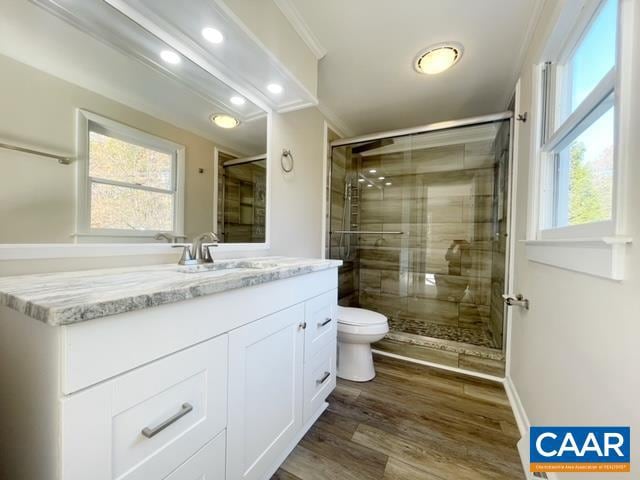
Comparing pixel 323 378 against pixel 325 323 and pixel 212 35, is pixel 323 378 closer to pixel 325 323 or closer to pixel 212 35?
pixel 325 323

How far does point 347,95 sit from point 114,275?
6.79ft

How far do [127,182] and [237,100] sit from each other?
0.82m

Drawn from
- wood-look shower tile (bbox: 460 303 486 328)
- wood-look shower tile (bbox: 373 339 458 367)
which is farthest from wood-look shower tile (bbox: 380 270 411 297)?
wood-look shower tile (bbox: 373 339 458 367)

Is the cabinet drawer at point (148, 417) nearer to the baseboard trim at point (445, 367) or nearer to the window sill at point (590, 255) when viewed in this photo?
the window sill at point (590, 255)

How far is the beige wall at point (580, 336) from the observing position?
65cm

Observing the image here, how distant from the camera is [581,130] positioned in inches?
39.9

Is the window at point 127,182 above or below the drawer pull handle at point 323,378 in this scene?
above

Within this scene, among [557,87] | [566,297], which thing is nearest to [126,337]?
[566,297]

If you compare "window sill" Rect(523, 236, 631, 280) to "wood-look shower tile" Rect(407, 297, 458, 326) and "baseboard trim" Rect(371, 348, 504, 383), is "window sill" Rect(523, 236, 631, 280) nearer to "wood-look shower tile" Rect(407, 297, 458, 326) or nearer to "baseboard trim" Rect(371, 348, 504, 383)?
"baseboard trim" Rect(371, 348, 504, 383)

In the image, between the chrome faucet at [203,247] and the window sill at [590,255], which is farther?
the chrome faucet at [203,247]

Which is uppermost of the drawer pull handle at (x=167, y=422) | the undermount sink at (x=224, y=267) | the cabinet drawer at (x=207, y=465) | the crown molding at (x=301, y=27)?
the crown molding at (x=301, y=27)

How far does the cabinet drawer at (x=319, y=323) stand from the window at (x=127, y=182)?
2.49ft

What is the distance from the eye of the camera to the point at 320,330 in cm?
144

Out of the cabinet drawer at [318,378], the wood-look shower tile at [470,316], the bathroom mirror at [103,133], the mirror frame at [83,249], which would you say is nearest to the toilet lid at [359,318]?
the cabinet drawer at [318,378]
